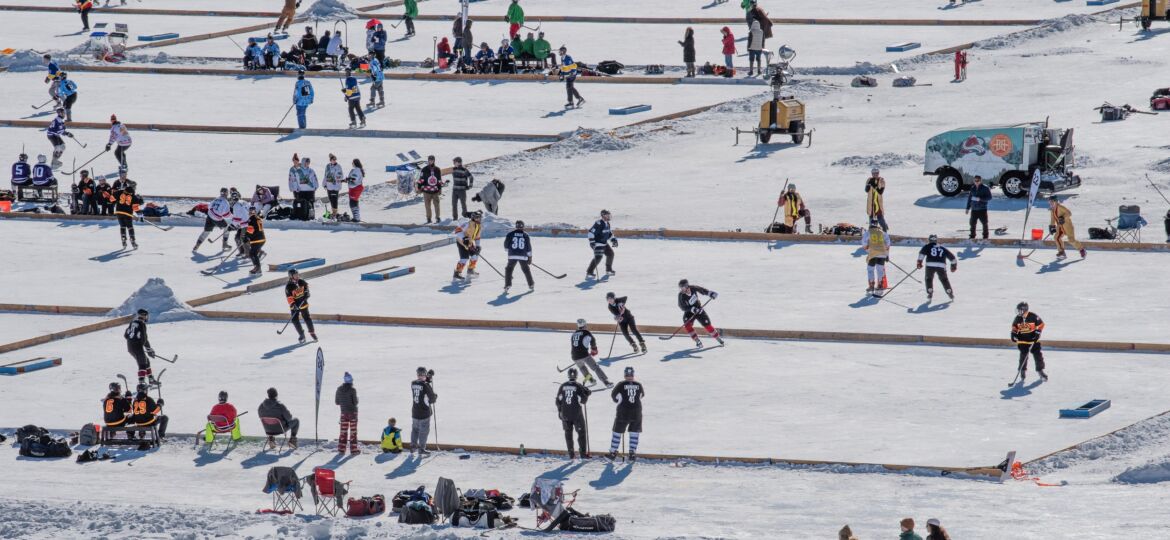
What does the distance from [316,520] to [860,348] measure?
9421mm

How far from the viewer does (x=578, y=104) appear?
44.5 meters

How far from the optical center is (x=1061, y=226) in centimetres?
3097

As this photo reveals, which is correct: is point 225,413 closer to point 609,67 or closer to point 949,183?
point 949,183

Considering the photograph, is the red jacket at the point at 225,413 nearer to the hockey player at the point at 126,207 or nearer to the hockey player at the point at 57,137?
the hockey player at the point at 126,207

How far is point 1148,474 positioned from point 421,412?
7.93 metres

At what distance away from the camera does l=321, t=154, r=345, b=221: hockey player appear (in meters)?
35.8

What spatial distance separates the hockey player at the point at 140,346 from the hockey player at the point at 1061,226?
14.1 m

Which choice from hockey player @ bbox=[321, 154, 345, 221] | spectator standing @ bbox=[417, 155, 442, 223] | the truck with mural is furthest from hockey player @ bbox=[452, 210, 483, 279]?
the truck with mural

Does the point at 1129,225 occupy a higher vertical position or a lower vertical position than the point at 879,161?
lower

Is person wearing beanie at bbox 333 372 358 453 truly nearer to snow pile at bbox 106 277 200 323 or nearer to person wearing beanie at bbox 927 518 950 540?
snow pile at bbox 106 277 200 323

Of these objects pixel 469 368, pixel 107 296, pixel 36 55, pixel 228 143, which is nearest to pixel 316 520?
pixel 469 368

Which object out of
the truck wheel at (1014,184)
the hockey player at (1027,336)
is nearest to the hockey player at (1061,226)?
the truck wheel at (1014,184)

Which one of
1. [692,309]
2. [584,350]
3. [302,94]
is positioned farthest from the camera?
[302,94]

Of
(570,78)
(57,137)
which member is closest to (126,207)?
(57,137)
